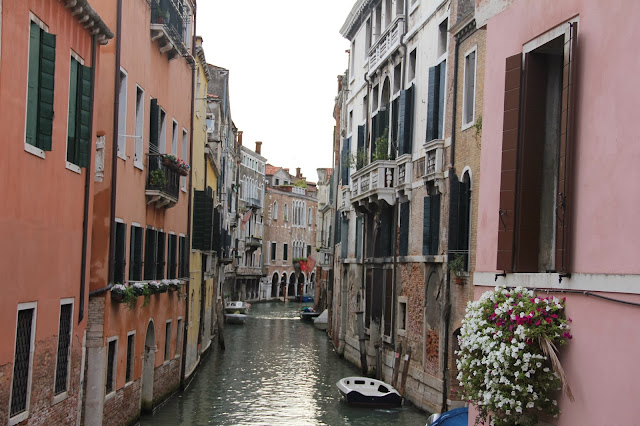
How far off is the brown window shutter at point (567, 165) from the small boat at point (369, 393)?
13.1 meters

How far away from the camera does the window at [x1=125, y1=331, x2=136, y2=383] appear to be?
14.1m

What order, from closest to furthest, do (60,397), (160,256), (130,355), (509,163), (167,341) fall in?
(509,163) < (60,397) < (130,355) < (160,256) < (167,341)

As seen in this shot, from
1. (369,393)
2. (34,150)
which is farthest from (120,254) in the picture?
(369,393)

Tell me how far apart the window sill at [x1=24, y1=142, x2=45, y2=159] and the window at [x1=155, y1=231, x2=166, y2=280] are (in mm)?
7791

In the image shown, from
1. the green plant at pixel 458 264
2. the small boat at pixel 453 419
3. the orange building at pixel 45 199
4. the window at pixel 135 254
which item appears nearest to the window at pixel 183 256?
the window at pixel 135 254

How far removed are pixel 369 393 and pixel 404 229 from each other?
3651 mm

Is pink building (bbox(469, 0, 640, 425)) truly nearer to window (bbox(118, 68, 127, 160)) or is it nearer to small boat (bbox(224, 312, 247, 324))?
window (bbox(118, 68, 127, 160))

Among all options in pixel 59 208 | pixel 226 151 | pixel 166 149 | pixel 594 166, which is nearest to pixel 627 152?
pixel 594 166

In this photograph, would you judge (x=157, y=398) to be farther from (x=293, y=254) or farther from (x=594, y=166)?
(x=293, y=254)

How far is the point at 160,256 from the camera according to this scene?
16656 millimetres

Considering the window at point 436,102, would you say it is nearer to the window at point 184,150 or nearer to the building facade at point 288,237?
the window at point 184,150

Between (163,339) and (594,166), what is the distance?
13.1 meters

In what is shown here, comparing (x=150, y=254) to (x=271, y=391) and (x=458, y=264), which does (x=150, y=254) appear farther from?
(x=271, y=391)

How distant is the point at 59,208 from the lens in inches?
369
